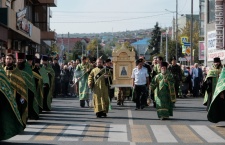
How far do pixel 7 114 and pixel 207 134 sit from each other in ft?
15.7

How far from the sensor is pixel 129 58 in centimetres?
2428

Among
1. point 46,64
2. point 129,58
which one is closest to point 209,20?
point 129,58

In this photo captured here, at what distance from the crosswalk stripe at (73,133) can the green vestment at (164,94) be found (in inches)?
109

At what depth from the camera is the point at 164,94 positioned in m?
17.5

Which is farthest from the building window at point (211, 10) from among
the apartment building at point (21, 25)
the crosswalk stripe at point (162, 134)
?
the crosswalk stripe at point (162, 134)

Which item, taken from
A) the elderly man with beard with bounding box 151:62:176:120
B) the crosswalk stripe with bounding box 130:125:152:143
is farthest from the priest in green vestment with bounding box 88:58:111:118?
the crosswalk stripe with bounding box 130:125:152:143

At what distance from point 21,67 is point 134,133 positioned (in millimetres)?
3695

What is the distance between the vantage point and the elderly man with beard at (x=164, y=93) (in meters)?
17.3

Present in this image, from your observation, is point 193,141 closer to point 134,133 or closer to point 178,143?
point 178,143

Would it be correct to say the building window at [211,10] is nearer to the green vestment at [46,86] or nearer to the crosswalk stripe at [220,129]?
the green vestment at [46,86]

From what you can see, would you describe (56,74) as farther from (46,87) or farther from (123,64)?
(46,87)

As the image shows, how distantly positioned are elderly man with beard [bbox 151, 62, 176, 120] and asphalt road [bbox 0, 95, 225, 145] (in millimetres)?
282

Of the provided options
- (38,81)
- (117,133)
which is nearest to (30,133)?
(117,133)

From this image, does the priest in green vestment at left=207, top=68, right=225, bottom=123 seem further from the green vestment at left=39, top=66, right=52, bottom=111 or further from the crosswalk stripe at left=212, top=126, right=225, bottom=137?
the green vestment at left=39, top=66, right=52, bottom=111
